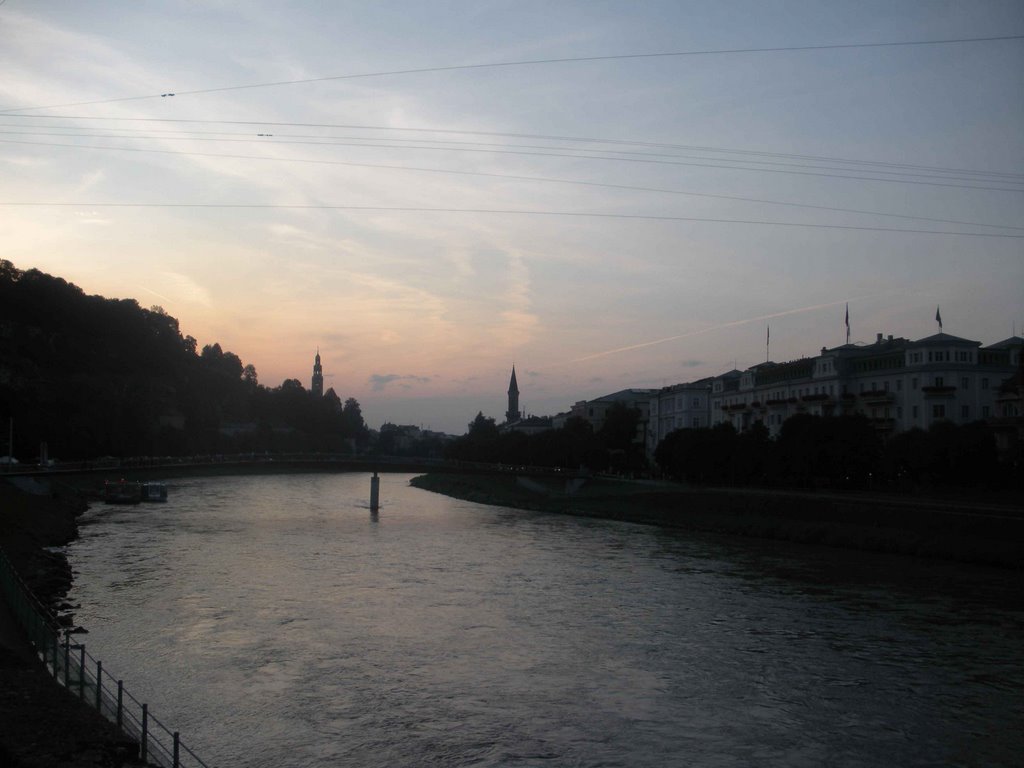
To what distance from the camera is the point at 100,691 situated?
13.6m

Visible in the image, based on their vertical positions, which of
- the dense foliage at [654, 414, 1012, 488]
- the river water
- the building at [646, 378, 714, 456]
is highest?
the building at [646, 378, 714, 456]

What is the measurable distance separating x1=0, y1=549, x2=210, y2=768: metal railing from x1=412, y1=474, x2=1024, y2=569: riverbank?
30312 millimetres

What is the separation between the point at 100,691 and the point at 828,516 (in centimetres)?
3738

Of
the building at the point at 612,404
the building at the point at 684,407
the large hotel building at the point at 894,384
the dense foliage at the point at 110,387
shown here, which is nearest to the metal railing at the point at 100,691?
the large hotel building at the point at 894,384

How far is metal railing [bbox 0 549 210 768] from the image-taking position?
1194 cm

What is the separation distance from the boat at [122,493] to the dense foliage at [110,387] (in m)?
13.0

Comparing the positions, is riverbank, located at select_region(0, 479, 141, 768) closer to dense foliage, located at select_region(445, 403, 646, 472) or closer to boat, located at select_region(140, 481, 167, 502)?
boat, located at select_region(140, 481, 167, 502)

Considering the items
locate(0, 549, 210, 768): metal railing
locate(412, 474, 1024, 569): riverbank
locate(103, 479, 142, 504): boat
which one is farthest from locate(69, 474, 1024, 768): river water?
locate(103, 479, 142, 504): boat

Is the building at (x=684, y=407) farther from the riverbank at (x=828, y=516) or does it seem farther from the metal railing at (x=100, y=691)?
the metal railing at (x=100, y=691)

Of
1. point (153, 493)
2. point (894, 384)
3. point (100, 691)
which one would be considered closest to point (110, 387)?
point (153, 493)

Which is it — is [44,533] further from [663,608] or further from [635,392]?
[635,392]

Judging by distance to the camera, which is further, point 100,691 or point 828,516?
point 828,516

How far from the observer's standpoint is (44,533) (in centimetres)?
3756

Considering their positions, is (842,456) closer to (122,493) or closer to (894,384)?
(894,384)
